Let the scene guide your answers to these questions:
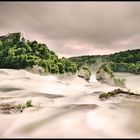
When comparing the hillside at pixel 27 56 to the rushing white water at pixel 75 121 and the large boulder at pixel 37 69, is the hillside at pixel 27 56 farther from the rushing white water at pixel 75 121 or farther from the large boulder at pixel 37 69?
the rushing white water at pixel 75 121

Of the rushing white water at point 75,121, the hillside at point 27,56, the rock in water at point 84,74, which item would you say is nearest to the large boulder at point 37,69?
the hillside at point 27,56

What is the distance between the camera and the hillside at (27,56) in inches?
1054

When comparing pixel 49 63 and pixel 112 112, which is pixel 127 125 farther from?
pixel 49 63

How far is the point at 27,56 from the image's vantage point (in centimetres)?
2731

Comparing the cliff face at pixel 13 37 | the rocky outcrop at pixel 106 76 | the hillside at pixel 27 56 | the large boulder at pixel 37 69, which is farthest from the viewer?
the cliff face at pixel 13 37

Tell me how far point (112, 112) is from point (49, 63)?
18.4 meters

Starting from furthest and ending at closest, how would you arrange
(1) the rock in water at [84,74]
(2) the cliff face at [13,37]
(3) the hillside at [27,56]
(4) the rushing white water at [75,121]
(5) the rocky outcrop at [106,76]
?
(2) the cliff face at [13,37] → (3) the hillside at [27,56] → (1) the rock in water at [84,74] → (5) the rocky outcrop at [106,76] → (4) the rushing white water at [75,121]

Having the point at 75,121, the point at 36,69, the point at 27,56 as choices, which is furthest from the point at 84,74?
the point at 75,121

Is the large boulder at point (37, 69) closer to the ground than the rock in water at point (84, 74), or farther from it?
farther from it

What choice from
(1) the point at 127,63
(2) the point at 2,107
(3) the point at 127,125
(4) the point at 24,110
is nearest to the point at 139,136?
(3) the point at 127,125

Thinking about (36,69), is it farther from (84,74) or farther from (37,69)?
(84,74)

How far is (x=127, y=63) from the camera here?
4031 centimetres

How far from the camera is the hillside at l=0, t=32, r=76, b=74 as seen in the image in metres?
26.8

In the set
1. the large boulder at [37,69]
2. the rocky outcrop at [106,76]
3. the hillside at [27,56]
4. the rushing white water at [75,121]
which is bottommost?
the rushing white water at [75,121]
